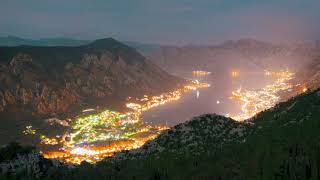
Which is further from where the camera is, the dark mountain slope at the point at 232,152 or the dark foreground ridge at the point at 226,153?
the dark foreground ridge at the point at 226,153

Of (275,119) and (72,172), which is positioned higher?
(275,119)

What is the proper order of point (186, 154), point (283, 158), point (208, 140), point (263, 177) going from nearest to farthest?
point (263, 177), point (283, 158), point (186, 154), point (208, 140)

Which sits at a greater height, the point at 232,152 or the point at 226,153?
the point at 232,152

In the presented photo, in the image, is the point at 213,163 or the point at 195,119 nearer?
the point at 213,163

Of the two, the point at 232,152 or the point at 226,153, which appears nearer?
the point at 232,152

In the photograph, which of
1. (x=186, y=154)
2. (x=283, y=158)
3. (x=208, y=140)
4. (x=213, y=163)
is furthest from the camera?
(x=208, y=140)

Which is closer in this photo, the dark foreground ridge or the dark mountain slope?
the dark mountain slope

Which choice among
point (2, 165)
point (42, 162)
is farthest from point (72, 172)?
point (2, 165)

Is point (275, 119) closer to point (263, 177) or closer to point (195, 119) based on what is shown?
point (195, 119)
